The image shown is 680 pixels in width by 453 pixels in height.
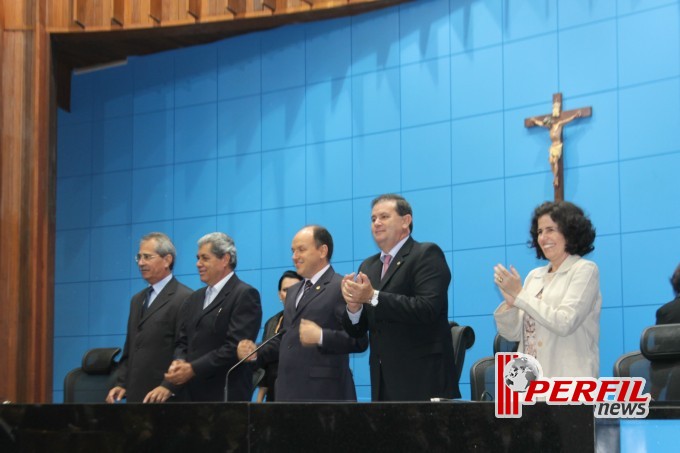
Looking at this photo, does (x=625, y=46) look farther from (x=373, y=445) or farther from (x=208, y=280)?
(x=373, y=445)

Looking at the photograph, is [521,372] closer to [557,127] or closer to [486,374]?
[486,374]

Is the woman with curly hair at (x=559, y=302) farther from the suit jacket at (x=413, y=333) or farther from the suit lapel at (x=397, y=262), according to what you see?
the suit lapel at (x=397, y=262)

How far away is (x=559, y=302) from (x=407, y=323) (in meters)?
0.57

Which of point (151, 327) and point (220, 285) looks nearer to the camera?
point (220, 285)

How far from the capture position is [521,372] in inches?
92.4

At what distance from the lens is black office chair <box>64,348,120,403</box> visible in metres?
5.33

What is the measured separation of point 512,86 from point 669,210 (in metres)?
1.29

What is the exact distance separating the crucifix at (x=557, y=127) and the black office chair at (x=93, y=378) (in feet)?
8.84

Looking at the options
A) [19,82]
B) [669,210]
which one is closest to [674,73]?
[669,210]

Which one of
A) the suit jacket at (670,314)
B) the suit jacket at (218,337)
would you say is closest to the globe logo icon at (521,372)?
the suit jacket at (670,314)

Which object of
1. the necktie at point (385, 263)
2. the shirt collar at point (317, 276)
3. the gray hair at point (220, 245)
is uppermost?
the gray hair at point (220, 245)

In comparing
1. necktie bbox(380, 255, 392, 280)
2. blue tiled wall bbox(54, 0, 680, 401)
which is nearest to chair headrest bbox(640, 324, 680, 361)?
necktie bbox(380, 255, 392, 280)

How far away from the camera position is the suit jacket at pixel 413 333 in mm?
3400

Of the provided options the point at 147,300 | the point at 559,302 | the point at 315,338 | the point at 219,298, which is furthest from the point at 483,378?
the point at 147,300
